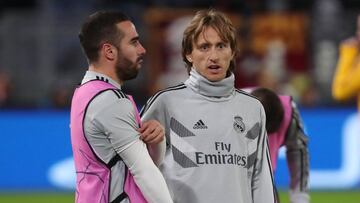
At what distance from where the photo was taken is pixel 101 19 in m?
4.96

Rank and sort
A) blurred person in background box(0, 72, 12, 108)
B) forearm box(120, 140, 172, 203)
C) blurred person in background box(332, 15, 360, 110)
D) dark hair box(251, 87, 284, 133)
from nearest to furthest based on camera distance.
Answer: forearm box(120, 140, 172, 203)
dark hair box(251, 87, 284, 133)
blurred person in background box(332, 15, 360, 110)
blurred person in background box(0, 72, 12, 108)

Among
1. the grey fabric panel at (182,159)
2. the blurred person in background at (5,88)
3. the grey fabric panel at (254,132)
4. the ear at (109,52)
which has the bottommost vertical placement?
the grey fabric panel at (182,159)

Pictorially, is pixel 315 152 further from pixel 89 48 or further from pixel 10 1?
pixel 89 48

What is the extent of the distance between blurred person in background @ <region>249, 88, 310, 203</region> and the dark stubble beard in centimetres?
138

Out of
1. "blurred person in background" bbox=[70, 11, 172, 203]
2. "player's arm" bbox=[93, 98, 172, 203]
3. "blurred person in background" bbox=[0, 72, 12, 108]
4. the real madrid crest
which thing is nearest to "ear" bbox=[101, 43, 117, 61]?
"blurred person in background" bbox=[70, 11, 172, 203]

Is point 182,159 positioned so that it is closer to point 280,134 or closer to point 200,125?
point 200,125

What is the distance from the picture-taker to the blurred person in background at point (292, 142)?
6.26m

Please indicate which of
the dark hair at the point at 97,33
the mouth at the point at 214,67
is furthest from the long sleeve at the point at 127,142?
the mouth at the point at 214,67

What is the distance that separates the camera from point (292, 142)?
6504 millimetres

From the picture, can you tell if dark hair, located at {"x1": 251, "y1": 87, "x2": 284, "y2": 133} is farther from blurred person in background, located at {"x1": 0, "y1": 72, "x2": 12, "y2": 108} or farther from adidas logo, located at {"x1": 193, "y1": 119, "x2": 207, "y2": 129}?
blurred person in background, located at {"x1": 0, "y1": 72, "x2": 12, "y2": 108}

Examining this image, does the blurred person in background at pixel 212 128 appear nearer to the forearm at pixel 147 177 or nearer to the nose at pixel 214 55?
the nose at pixel 214 55

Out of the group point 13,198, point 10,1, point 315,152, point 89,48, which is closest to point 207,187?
point 89,48

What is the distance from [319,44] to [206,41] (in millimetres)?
10053

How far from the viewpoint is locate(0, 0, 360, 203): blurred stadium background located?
1338 cm
